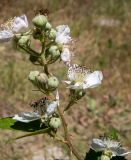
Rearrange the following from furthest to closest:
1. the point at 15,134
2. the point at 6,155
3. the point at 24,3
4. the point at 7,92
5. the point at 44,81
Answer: the point at 24,3 < the point at 7,92 < the point at 15,134 < the point at 6,155 < the point at 44,81

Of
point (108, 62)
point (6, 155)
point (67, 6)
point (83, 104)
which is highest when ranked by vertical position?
point (67, 6)

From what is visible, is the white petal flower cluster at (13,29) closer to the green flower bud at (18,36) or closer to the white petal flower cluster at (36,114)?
the green flower bud at (18,36)

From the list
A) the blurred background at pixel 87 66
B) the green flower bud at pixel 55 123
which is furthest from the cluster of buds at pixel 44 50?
the blurred background at pixel 87 66

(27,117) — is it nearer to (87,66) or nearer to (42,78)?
(42,78)

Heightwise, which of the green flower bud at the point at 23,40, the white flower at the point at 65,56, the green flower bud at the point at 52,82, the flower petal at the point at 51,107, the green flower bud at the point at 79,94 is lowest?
the flower petal at the point at 51,107

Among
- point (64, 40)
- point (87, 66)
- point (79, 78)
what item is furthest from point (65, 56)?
point (87, 66)

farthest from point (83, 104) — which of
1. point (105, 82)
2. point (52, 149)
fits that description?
point (52, 149)

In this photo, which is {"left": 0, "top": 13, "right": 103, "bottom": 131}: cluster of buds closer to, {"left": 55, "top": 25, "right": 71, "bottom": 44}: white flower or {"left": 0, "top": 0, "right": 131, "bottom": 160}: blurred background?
{"left": 55, "top": 25, "right": 71, "bottom": 44}: white flower

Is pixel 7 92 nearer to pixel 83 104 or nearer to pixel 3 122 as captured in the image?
pixel 83 104
